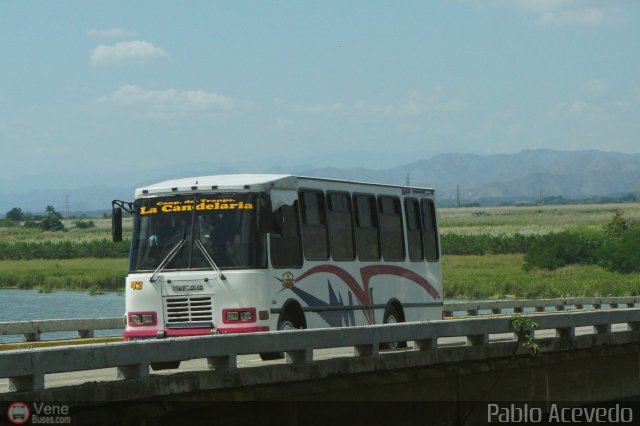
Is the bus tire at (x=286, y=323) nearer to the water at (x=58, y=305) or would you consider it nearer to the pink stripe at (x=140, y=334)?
the pink stripe at (x=140, y=334)

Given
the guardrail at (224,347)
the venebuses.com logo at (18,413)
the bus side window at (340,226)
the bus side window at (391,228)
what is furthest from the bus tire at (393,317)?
the venebuses.com logo at (18,413)

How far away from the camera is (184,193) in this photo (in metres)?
19.7

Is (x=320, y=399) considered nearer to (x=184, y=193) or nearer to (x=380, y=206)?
(x=184, y=193)

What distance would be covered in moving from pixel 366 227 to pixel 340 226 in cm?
114

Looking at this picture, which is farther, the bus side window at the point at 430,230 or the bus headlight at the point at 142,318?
the bus side window at the point at 430,230

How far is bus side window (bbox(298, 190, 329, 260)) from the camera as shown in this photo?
2084 cm

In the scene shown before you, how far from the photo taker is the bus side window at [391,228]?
23.9 m

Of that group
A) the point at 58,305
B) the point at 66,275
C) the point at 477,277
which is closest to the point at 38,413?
the point at 58,305

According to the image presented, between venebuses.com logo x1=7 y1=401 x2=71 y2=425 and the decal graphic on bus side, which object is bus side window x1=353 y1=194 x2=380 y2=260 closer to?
the decal graphic on bus side

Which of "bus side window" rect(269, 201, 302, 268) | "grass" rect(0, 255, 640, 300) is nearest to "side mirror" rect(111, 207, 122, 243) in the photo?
"bus side window" rect(269, 201, 302, 268)

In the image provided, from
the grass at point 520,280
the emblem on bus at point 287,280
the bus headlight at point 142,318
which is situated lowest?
the grass at point 520,280

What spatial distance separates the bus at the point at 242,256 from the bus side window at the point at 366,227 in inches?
6.0

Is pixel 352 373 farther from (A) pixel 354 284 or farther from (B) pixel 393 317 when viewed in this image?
(B) pixel 393 317

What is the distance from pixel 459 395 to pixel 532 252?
7602cm
